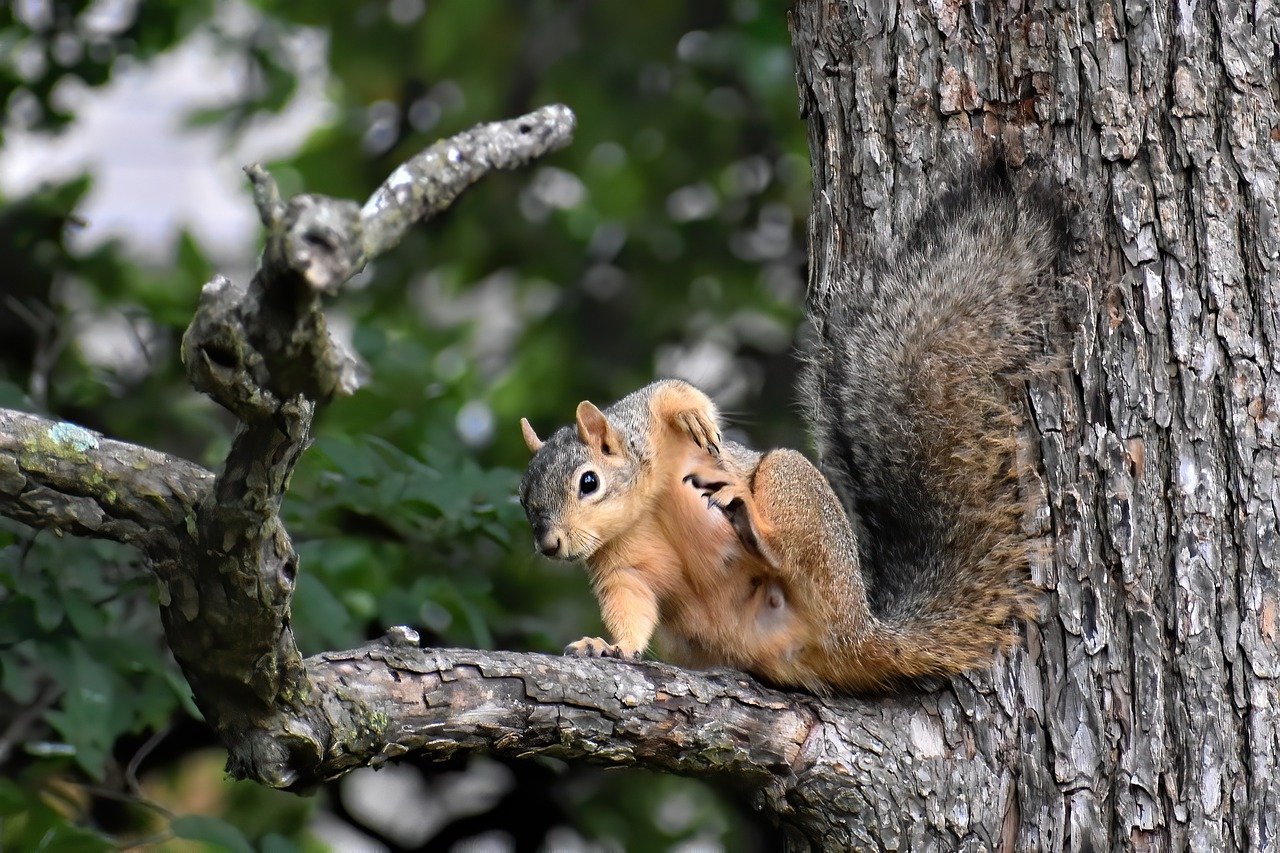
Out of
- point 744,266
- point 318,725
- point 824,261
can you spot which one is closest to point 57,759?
point 318,725

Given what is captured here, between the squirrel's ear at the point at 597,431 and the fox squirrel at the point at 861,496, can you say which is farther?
the squirrel's ear at the point at 597,431

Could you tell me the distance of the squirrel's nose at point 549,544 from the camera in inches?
74.1

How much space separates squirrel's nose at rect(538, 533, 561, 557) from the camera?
6.18 feet

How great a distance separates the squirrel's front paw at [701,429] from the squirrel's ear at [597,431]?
4.2 inches

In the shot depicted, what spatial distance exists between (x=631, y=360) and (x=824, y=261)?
5.00 ft

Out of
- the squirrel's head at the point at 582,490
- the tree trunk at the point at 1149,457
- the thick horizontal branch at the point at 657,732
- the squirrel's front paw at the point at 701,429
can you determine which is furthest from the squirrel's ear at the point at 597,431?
the tree trunk at the point at 1149,457

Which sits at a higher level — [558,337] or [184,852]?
[558,337]

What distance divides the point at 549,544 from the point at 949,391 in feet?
1.94

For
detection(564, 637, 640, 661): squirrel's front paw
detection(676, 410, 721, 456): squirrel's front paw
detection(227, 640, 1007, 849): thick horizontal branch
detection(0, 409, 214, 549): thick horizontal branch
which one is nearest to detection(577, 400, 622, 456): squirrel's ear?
detection(676, 410, 721, 456): squirrel's front paw

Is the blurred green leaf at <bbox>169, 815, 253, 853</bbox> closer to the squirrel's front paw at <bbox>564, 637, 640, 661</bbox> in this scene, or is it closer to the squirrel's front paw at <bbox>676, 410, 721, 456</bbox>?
the squirrel's front paw at <bbox>564, 637, 640, 661</bbox>

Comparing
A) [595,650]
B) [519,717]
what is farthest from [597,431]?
[519,717]

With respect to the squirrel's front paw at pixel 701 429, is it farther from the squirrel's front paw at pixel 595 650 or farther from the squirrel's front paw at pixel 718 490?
the squirrel's front paw at pixel 595 650

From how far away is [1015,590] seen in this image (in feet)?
5.37

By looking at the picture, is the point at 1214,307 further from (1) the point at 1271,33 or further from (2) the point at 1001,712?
(2) the point at 1001,712
